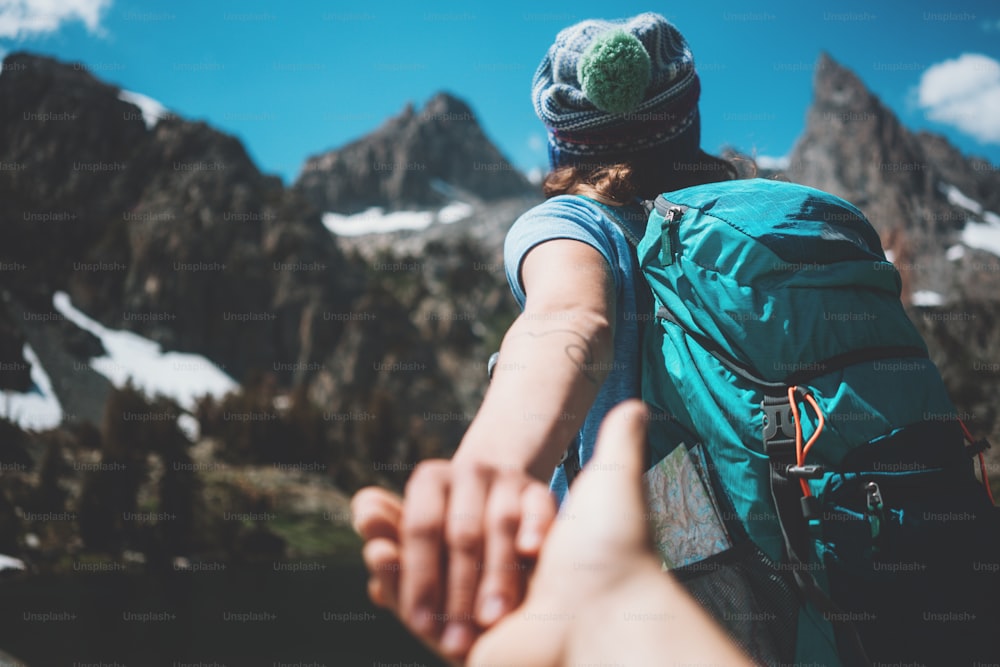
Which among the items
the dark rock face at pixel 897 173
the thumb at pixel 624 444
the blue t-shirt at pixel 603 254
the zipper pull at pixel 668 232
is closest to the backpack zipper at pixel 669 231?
the zipper pull at pixel 668 232

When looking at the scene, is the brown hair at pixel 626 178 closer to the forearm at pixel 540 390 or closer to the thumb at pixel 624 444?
the forearm at pixel 540 390

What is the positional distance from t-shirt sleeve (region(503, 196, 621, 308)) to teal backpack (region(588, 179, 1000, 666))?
12cm

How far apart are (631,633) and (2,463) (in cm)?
1250

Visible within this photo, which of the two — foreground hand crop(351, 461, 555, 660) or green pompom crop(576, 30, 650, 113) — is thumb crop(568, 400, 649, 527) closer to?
foreground hand crop(351, 461, 555, 660)

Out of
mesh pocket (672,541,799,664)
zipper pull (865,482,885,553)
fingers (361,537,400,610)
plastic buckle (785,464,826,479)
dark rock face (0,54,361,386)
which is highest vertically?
dark rock face (0,54,361,386)

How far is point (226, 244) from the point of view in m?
74.1

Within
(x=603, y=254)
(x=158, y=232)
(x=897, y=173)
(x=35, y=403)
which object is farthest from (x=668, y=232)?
(x=897, y=173)

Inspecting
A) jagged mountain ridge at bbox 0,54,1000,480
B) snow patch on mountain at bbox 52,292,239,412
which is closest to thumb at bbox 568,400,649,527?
jagged mountain ridge at bbox 0,54,1000,480

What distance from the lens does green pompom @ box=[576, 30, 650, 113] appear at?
165 centimetres

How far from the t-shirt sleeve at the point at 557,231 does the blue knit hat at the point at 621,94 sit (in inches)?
10.7

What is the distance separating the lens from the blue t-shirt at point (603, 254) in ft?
4.79

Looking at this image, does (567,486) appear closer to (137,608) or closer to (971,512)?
(971,512)

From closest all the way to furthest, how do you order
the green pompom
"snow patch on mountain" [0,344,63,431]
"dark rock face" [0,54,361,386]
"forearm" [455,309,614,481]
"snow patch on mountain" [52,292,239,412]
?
"forearm" [455,309,614,481]
the green pompom
"snow patch on mountain" [0,344,63,431]
"snow patch on mountain" [52,292,239,412]
"dark rock face" [0,54,361,386]

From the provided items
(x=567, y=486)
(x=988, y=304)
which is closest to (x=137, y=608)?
(x=567, y=486)
